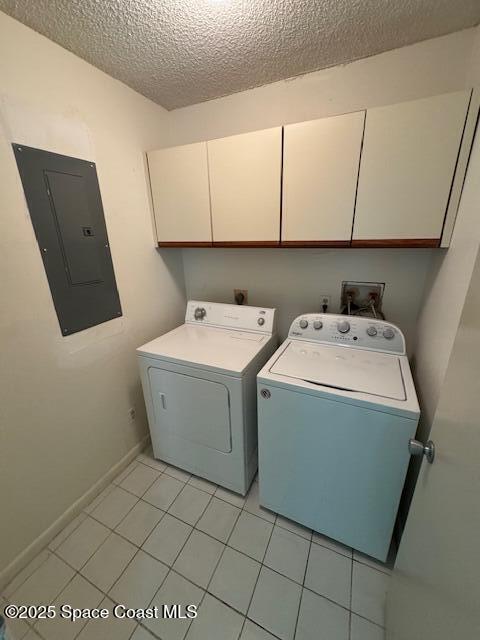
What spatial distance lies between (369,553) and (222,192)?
6.93 ft

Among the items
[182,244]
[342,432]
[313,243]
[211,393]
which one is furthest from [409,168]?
[211,393]

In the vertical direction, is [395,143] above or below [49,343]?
above

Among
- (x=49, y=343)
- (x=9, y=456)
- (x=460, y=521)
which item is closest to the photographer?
(x=460, y=521)

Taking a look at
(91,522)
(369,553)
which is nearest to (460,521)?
(369,553)

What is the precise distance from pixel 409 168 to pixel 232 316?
1280mm

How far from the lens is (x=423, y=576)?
0.71 meters

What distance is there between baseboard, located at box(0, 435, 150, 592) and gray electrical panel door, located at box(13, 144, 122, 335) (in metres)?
1.04

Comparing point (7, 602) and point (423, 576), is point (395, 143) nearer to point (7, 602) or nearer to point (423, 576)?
point (423, 576)

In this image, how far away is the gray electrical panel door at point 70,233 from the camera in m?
1.20

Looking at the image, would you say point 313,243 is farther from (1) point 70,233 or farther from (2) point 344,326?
(1) point 70,233

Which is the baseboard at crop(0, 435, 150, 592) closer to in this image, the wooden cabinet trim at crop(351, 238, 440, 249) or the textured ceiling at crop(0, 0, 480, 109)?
the wooden cabinet trim at crop(351, 238, 440, 249)

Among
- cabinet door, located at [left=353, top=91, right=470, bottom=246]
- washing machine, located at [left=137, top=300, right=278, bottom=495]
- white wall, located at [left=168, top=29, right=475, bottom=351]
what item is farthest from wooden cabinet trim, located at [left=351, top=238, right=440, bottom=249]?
washing machine, located at [left=137, top=300, right=278, bottom=495]

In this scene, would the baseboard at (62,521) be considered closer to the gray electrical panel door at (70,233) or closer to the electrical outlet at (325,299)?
the gray electrical panel door at (70,233)

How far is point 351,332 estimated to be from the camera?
4.94 feet
